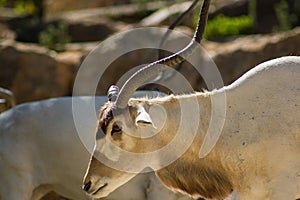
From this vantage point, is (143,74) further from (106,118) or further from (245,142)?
(245,142)

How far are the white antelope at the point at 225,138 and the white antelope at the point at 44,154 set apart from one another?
5.49 feet

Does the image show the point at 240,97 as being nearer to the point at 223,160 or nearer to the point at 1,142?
the point at 223,160

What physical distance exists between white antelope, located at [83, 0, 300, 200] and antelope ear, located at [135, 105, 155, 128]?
0.17 ft

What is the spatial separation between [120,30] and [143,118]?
9.42m

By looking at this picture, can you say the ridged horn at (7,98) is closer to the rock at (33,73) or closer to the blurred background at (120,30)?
the blurred background at (120,30)

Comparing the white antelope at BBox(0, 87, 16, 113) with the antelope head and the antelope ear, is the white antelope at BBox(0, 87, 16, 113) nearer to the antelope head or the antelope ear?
the antelope head

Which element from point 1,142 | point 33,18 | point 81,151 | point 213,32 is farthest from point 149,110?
point 33,18

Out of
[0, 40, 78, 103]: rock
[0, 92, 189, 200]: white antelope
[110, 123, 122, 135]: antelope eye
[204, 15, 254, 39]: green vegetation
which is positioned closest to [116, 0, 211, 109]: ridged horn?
[110, 123, 122, 135]: antelope eye

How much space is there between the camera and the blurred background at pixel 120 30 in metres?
11.2

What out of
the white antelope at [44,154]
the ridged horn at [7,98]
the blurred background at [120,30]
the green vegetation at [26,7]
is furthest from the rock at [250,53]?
the green vegetation at [26,7]

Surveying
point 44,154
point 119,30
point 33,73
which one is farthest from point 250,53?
point 44,154

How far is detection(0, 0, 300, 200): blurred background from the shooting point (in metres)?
11.2

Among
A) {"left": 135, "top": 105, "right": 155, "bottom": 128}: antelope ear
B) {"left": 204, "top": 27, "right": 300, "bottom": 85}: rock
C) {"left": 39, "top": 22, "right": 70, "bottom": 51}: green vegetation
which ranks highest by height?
{"left": 135, "top": 105, "right": 155, "bottom": 128}: antelope ear

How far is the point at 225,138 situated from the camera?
5.82 metres
